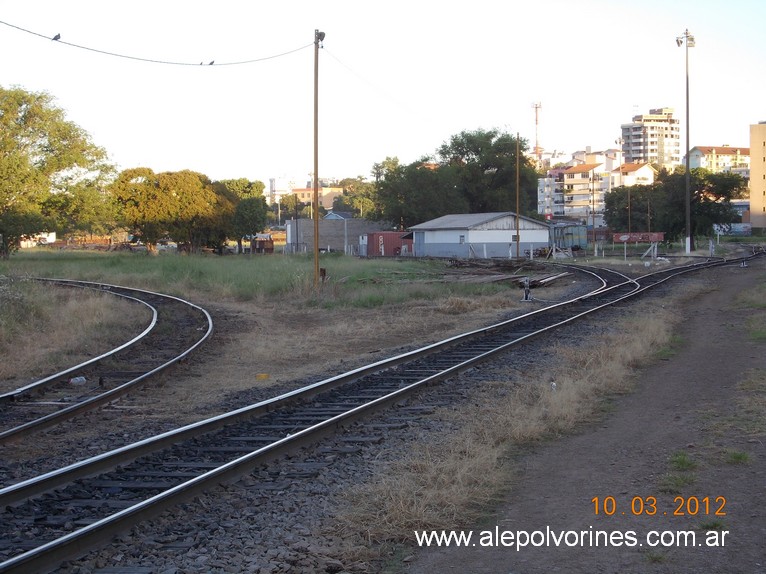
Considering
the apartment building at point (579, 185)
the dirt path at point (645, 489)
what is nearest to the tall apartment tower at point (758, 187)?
the apartment building at point (579, 185)

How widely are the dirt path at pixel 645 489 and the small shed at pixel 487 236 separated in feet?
192

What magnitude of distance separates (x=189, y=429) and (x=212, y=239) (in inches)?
2617

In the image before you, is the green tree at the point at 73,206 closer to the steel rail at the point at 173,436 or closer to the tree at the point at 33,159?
the tree at the point at 33,159

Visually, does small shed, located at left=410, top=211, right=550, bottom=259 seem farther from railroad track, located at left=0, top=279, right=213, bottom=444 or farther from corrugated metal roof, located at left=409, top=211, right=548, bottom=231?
railroad track, located at left=0, top=279, right=213, bottom=444

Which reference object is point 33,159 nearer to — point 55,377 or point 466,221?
point 466,221

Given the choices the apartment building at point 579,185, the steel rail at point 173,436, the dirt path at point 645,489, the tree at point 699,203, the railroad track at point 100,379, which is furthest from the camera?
the apartment building at point 579,185

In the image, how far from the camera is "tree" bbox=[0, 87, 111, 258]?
2183 inches

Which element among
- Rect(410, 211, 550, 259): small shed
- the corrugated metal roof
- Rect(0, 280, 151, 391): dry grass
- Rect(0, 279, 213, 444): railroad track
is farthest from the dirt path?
the corrugated metal roof

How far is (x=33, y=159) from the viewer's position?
5959 cm

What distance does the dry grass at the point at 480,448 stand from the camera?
6.32m

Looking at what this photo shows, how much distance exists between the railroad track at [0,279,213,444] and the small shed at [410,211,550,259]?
51.0 m

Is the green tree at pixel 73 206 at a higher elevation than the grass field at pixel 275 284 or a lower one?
higher

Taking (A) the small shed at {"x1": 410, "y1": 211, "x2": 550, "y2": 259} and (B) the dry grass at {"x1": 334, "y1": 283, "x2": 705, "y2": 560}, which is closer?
(B) the dry grass at {"x1": 334, "y1": 283, "x2": 705, "y2": 560}

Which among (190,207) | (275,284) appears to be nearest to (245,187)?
(190,207)
